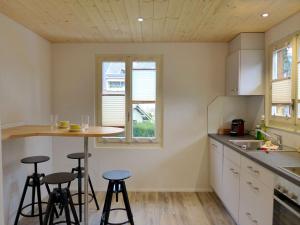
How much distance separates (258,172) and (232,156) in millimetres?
692

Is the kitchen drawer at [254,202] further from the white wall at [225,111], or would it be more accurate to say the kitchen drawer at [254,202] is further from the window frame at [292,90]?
the white wall at [225,111]

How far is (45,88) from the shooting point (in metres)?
3.96

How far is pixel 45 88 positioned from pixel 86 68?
707 mm

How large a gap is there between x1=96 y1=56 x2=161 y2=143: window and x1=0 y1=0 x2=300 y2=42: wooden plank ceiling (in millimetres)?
462

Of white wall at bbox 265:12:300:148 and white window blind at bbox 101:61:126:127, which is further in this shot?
white window blind at bbox 101:61:126:127

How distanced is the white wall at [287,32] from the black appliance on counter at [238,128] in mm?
713

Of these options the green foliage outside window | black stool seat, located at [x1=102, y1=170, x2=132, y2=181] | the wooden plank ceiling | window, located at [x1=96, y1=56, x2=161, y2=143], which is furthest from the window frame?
black stool seat, located at [x1=102, y1=170, x2=132, y2=181]

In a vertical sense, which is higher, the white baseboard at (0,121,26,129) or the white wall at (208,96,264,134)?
the white wall at (208,96,264,134)

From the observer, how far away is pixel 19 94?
10.5 feet

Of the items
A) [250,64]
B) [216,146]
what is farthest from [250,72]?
[216,146]

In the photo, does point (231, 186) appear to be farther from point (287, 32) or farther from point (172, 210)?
point (287, 32)

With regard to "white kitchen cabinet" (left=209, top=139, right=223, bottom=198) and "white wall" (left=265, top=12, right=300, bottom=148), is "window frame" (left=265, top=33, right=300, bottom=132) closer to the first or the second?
"white wall" (left=265, top=12, right=300, bottom=148)

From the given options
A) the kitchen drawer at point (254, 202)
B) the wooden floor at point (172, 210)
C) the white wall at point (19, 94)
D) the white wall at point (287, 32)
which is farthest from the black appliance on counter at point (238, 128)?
the white wall at point (19, 94)

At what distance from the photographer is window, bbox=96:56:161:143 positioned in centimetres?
420
